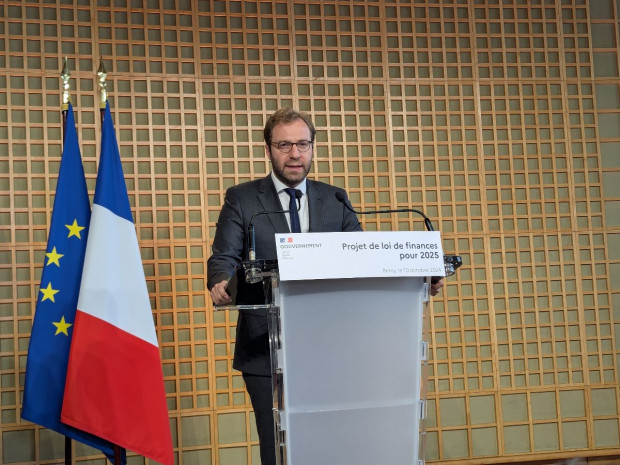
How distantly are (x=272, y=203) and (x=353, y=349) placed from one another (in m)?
0.93

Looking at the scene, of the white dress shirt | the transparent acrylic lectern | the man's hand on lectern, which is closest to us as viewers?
the transparent acrylic lectern

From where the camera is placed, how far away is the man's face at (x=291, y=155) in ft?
11.2

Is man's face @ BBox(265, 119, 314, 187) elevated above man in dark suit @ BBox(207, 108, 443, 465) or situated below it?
above

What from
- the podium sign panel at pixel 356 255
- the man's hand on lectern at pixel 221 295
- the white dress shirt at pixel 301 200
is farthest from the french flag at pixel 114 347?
the podium sign panel at pixel 356 255

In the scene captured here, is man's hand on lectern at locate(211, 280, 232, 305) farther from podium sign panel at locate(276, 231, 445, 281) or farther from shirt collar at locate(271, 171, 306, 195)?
shirt collar at locate(271, 171, 306, 195)

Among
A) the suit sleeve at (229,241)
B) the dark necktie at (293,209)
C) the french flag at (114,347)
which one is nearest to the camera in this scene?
the suit sleeve at (229,241)

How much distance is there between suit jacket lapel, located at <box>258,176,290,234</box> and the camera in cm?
339

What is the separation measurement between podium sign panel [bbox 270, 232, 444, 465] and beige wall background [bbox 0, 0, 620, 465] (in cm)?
247

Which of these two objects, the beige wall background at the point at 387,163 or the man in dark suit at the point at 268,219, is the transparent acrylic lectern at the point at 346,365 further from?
the beige wall background at the point at 387,163

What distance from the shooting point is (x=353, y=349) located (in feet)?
9.02

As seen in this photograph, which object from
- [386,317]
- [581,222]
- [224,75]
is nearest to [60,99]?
[224,75]

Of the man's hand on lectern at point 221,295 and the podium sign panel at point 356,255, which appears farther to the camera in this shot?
the man's hand on lectern at point 221,295

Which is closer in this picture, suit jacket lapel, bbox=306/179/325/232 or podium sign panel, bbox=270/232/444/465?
podium sign panel, bbox=270/232/444/465

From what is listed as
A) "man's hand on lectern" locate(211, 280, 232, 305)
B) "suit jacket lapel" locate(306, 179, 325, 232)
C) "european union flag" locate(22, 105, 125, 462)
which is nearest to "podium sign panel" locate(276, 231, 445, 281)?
"man's hand on lectern" locate(211, 280, 232, 305)
